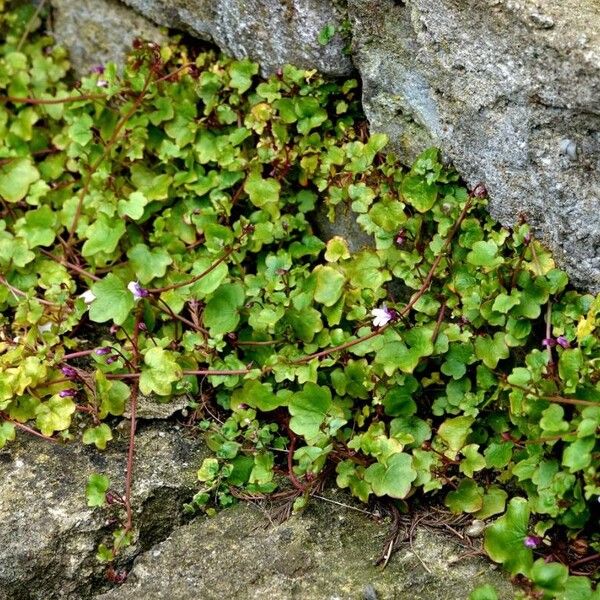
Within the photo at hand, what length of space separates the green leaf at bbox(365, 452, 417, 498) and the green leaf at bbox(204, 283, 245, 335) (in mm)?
769

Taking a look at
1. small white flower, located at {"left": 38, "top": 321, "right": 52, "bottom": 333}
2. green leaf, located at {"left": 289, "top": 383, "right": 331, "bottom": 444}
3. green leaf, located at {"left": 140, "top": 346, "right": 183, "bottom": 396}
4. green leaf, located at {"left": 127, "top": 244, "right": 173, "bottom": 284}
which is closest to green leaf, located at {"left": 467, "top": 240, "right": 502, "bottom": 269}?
green leaf, located at {"left": 289, "top": 383, "right": 331, "bottom": 444}

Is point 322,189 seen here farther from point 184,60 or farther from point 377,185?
point 184,60

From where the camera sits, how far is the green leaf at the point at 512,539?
114 inches

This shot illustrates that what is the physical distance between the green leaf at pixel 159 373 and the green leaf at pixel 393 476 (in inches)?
30.3

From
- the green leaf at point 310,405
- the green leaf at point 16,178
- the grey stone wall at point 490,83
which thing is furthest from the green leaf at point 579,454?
the green leaf at point 16,178

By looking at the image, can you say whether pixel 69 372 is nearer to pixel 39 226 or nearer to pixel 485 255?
pixel 39 226

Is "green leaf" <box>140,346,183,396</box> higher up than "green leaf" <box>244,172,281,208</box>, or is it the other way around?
"green leaf" <box>244,172,281,208</box>

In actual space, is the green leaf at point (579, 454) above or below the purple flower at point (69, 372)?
above

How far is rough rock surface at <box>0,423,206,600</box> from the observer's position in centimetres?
307

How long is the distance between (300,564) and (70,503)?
2.65 ft

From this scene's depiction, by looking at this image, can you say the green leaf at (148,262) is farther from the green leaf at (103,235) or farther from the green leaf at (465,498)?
the green leaf at (465,498)

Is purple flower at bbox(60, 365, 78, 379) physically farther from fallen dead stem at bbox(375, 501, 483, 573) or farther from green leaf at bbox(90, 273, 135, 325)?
fallen dead stem at bbox(375, 501, 483, 573)

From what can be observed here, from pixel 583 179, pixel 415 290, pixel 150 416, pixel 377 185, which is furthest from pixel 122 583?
pixel 583 179

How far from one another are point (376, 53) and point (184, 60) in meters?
1.02
